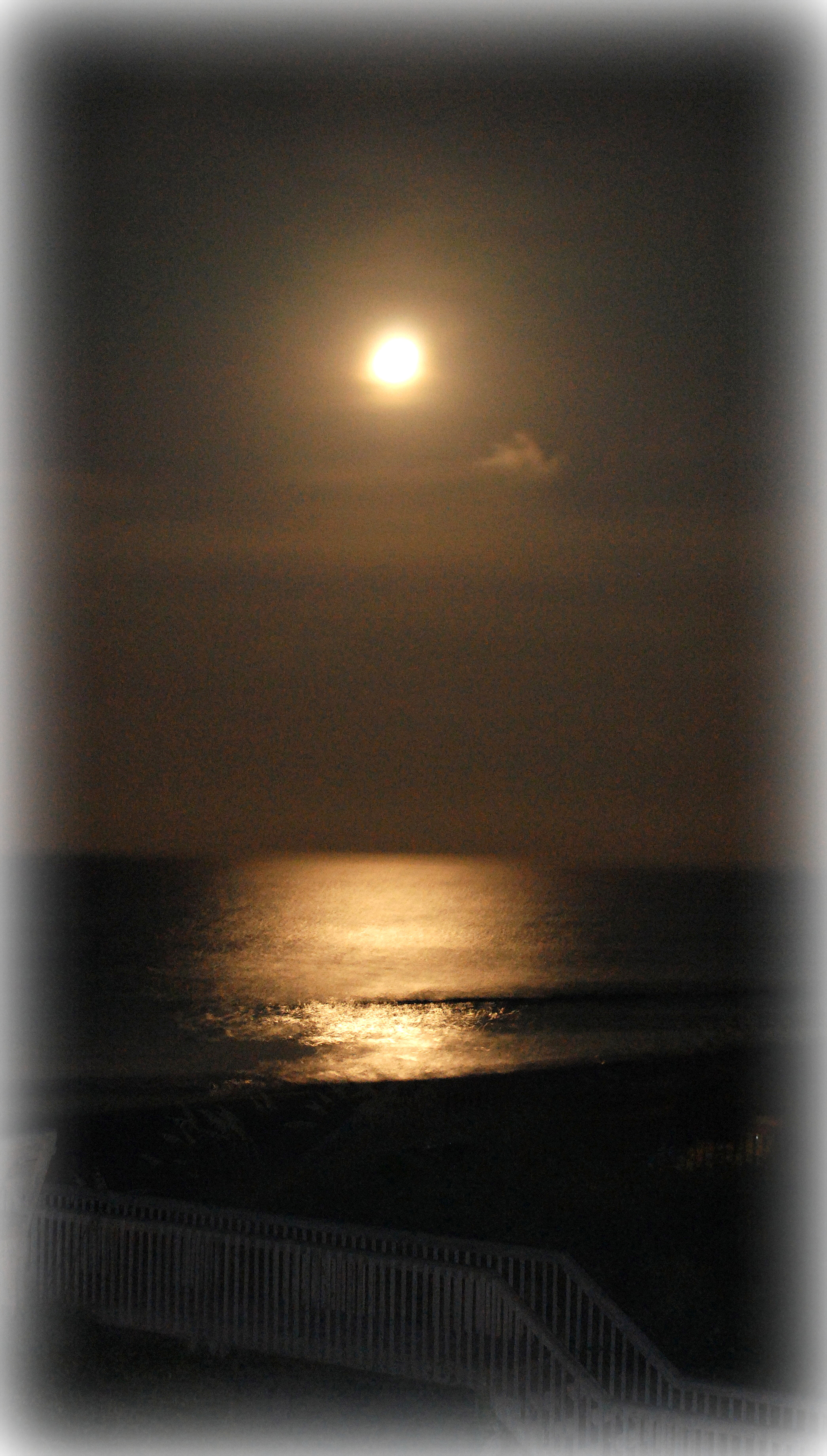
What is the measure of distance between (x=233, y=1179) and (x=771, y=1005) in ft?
146

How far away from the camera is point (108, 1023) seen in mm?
49938

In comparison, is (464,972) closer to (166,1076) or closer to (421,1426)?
(166,1076)

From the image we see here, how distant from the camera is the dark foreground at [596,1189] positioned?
454 inches

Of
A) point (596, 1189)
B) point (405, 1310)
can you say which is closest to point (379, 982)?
point (596, 1189)

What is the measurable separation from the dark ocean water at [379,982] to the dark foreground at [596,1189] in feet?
55.3

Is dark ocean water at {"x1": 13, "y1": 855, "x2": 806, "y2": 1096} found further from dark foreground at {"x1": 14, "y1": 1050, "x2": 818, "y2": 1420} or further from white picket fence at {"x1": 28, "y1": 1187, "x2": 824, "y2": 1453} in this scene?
white picket fence at {"x1": 28, "y1": 1187, "x2": 824, "y2": 1453}

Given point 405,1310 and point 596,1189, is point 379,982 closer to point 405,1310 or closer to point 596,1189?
point 596,1189

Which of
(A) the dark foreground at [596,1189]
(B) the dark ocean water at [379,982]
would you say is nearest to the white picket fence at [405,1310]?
(A) the dark foreground at [596,1189]

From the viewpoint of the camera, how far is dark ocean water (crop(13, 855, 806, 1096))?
4316 centimetres

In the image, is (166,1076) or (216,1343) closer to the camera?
(216,1343)

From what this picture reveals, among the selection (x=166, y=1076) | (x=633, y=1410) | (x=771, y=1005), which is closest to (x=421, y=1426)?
(x=633, y=1410)

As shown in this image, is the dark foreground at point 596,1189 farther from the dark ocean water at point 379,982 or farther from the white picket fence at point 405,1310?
the dark ocean water at point 379,982

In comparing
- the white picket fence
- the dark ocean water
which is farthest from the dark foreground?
the dark ocean water

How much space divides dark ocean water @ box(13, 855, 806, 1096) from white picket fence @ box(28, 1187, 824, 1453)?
25.5 m
